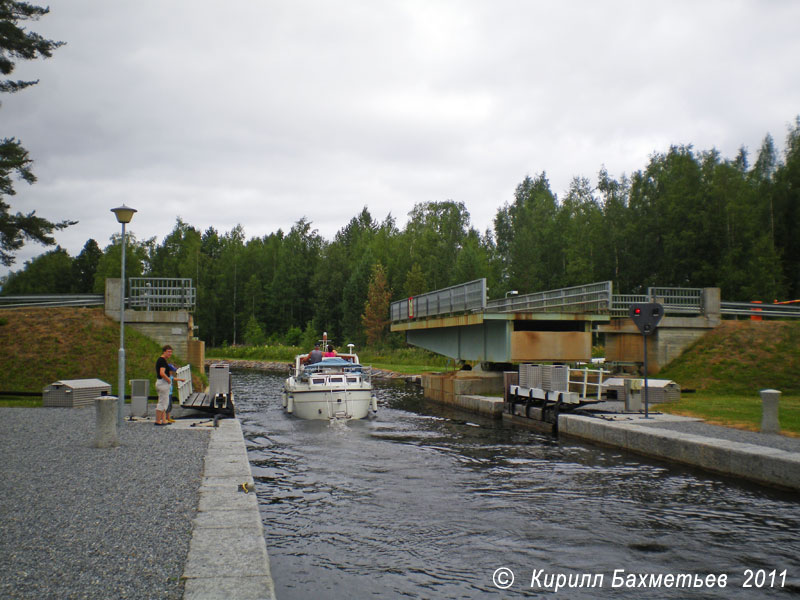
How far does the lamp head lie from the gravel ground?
18.3 feet

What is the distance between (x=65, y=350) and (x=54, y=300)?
854 cm

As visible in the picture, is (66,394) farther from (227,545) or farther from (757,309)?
(757,309)

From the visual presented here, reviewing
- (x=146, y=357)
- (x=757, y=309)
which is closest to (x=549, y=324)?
(x=757, y=309)

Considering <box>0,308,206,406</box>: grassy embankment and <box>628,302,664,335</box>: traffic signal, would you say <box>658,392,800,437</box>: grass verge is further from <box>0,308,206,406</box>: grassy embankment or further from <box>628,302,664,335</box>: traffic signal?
<box>0,308,206,406</box>: grassy embankment

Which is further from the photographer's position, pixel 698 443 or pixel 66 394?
pixel 66 394

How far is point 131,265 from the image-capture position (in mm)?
96250

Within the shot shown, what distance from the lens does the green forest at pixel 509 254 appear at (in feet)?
175

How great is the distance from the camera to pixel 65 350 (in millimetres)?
27688

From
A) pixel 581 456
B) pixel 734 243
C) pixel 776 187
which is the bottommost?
pixel 581 456

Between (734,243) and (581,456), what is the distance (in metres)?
42.1

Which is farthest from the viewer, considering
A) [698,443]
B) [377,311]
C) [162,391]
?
[377,311]

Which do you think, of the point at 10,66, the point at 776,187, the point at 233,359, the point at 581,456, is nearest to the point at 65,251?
the point at 233,359

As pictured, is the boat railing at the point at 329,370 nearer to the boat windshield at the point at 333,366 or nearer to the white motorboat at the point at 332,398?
the boat windshield at the point at 333,366

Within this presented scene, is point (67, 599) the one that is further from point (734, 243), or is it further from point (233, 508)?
point (734, 243)
